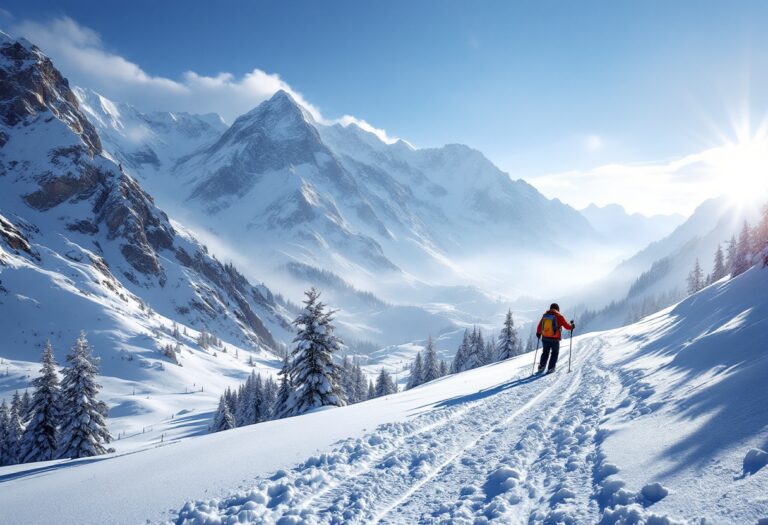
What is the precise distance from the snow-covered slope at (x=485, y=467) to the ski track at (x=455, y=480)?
0.03m

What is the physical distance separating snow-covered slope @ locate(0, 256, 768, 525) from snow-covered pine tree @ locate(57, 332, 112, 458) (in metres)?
21.9

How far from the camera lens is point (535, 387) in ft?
44.5

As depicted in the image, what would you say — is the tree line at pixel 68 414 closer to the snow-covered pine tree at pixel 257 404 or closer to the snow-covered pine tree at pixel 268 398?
the snow-covered pine tree at pixel 257 404

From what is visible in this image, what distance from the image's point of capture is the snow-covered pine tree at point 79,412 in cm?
2770

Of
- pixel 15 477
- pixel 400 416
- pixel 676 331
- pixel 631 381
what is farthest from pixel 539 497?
pixel 676 331

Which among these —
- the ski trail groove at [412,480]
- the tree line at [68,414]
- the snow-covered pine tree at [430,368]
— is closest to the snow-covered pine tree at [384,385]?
the snow-covered pine tree at [430,368]

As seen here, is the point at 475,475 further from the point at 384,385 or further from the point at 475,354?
the point at 384,385

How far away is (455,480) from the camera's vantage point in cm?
638

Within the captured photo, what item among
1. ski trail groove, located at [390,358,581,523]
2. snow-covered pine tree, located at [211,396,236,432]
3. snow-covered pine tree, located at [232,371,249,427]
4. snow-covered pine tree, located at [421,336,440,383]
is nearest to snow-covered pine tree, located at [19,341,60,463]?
snow-covered pine tree, located at [211,396,236,432]

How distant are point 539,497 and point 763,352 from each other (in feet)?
22.4

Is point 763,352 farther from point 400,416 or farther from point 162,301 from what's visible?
point 162,301

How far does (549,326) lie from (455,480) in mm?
11547

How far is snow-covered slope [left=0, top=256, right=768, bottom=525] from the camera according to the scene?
4.89m

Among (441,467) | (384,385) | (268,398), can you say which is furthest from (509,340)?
(441,467)
